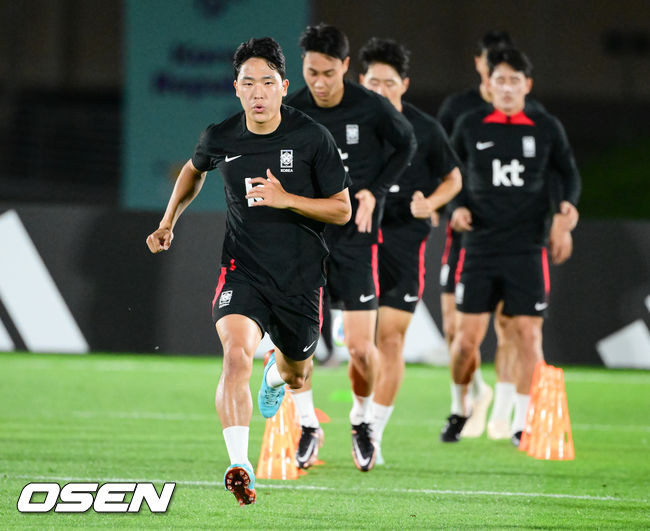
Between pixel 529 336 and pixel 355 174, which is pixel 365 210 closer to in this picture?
pixel 355 174

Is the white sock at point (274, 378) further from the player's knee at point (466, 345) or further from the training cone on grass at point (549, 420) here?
the player's knee at point (466, 345)

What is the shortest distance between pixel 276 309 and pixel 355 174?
1669 mm

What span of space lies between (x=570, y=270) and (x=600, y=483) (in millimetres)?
6258

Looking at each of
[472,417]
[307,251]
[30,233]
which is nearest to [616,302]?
[472,417]

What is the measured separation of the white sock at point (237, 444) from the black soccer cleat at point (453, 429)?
333 centimetres

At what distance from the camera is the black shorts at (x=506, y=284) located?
8.88m

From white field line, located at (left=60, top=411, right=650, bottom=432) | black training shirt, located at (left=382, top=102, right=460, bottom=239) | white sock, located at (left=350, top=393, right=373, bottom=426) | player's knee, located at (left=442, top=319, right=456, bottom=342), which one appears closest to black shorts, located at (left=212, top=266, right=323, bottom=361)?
white sock, located at (left=350, top=393, right=373, bottom=426)

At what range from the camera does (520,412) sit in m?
8.77

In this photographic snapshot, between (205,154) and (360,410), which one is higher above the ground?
(205,154)

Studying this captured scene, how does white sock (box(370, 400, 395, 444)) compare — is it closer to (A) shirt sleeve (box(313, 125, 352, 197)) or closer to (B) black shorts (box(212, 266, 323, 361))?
(B) black shorts (box(212, 266, 323, 361))

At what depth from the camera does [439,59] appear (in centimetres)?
2295

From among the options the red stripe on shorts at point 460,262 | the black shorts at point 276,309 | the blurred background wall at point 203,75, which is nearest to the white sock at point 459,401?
the red stripe on shorts at point 460,262

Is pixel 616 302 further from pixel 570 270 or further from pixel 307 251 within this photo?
pixel 307 251

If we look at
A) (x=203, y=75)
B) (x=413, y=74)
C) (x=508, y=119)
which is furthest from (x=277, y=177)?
(x=413, y=74)
